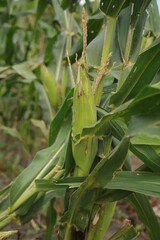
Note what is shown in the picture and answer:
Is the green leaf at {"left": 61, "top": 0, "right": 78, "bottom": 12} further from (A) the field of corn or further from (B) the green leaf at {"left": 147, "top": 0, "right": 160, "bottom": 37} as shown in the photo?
(B) the green leaf at {"left": 147, "top": 0, "right": 160, "bottom": 37}

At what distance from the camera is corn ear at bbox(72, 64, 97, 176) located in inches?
30.2

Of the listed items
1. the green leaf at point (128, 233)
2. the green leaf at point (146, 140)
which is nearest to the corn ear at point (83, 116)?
the green leaf at point (146, 140)

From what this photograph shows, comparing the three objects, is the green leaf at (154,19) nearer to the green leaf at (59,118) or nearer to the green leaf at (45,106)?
the green leaf at (59,118)

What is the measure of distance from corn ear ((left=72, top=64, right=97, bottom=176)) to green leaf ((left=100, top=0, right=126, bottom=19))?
19 centimetres

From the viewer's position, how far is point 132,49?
94cm

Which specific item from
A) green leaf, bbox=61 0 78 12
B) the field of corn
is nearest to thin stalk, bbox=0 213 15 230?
the field of corn

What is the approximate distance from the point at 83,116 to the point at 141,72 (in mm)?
170

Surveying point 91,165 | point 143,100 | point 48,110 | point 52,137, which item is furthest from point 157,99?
point 48,110

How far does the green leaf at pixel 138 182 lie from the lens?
77 cm

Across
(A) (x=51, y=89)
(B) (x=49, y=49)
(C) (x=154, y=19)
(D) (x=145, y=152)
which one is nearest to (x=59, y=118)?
(D) (x=145, y=152)

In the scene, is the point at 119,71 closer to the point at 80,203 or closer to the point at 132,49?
the point at 132,49

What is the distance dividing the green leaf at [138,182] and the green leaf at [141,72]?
18 cm

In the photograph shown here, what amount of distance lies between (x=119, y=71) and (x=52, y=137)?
0.28 meters

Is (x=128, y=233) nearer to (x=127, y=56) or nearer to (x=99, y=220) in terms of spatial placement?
(x=99, y=220)
